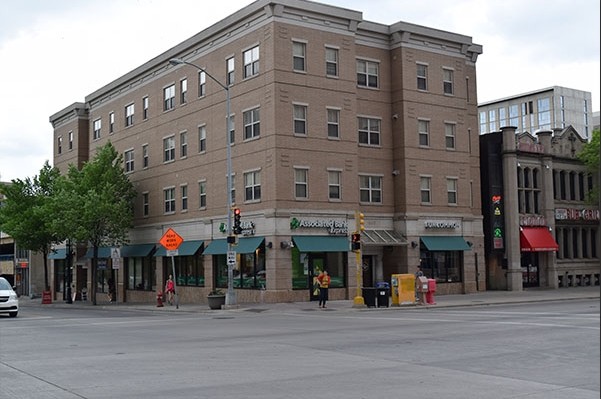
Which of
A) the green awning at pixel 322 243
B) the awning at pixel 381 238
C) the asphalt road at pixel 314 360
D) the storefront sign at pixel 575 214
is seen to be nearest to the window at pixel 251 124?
the green awning at pixel 322 243

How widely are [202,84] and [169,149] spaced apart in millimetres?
6028

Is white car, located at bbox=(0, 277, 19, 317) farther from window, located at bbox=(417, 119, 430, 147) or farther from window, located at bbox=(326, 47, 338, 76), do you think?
window, located at bbox=(417, 119, 430, 147)

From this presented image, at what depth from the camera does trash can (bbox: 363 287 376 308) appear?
104 feet

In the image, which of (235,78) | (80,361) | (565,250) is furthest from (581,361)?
(565,250)

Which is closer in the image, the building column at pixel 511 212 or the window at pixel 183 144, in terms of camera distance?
the building column at pixel 511 212

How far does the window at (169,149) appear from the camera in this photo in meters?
47.2

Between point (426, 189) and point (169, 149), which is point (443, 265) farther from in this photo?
point (169, 149)

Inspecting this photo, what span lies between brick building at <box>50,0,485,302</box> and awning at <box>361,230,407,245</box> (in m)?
0.12

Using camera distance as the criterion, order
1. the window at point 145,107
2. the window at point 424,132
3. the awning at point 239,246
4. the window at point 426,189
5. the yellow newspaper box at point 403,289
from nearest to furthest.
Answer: the yellow newspaper box at point 403,289, the awning at point 239,246, the window at point 426,189, the window at point 424,132, the window at point 145,107

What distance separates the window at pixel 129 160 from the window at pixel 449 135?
2325 cm

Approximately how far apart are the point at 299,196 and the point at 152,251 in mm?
15736

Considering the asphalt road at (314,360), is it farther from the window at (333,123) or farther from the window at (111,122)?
the window at (111,122)

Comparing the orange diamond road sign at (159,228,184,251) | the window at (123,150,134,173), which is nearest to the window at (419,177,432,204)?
the orange diamond road sign at (159,228,184,251)

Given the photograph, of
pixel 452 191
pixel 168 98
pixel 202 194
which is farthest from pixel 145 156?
pixel 452 191
